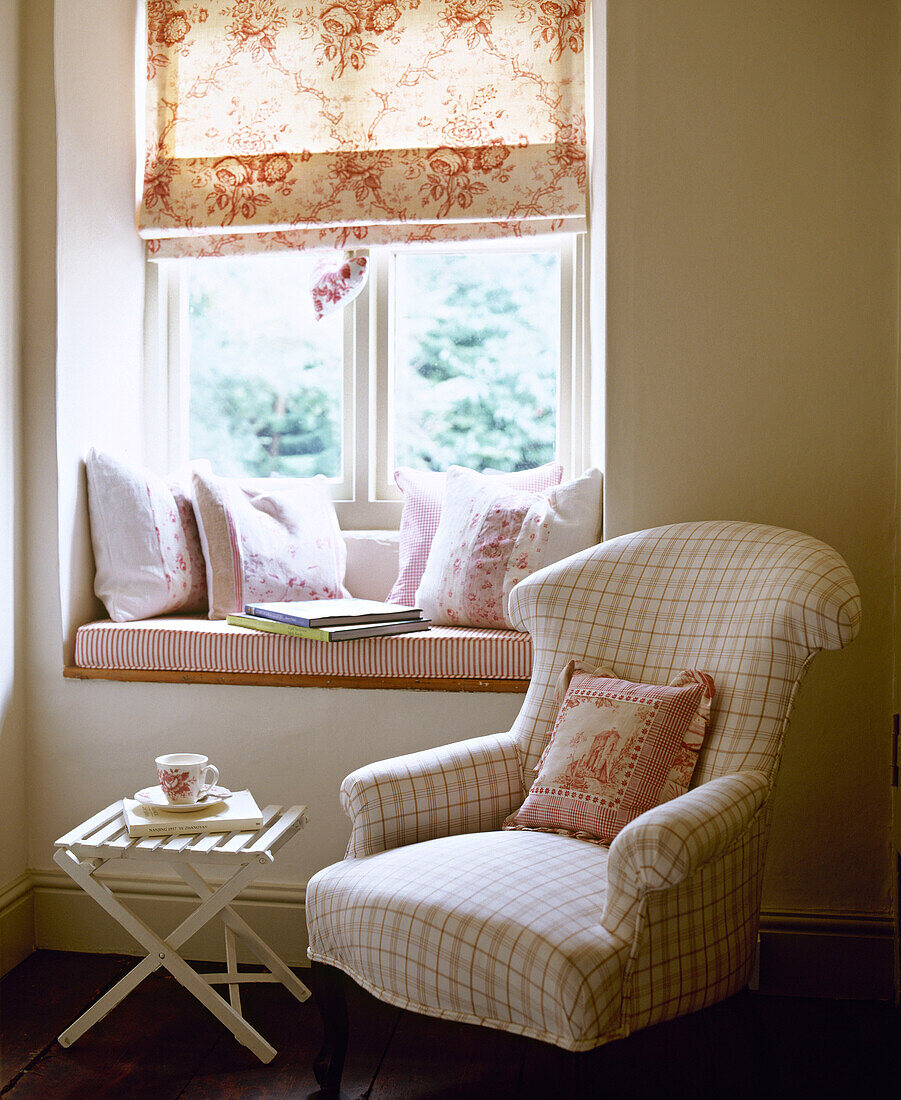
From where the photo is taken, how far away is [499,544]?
242 centimetres

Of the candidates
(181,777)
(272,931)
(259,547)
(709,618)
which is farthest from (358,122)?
(272,931)

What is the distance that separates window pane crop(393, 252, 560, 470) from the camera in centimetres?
283

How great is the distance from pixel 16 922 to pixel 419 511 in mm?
1446

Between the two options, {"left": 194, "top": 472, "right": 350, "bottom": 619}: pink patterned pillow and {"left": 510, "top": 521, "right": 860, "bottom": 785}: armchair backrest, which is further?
{"left": 194, "top": 472, "right": 350, "bottom": 619}: pink patterned pillow

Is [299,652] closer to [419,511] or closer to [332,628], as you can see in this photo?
[332,628]

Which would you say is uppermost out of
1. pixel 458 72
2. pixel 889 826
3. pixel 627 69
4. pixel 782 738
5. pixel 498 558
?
pixel 458 72

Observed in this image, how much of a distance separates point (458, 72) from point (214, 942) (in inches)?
95.0

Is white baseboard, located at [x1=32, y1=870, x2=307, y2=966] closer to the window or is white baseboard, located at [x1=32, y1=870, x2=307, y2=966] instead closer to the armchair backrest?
the armchair backrest

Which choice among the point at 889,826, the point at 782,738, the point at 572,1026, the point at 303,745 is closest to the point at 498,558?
the point at 303,745

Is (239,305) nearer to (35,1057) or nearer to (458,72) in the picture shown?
(458,72)

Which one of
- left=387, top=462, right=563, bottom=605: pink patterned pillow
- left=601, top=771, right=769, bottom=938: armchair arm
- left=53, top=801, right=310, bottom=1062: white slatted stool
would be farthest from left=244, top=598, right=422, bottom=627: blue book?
left=601, top=771, right=769, bottom=938: armchair arm

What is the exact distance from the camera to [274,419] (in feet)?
9.70

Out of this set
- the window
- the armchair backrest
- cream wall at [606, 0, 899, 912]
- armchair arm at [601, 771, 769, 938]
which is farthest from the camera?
the window

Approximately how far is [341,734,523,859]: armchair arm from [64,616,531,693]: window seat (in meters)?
0.34
